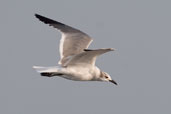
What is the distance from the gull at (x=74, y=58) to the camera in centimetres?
1383

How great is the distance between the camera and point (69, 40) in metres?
15.1

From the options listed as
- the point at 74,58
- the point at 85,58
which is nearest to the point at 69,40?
the point at 74,58

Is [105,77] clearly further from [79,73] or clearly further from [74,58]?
[74,58]

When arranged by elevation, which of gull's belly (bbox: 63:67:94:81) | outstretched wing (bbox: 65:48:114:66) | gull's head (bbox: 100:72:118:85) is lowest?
gull's head (bbox: 100:72:118:85)

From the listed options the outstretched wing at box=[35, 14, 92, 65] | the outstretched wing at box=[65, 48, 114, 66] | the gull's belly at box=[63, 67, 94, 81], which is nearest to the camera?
the outstretched wing at box=[65, 48, 114, 66]

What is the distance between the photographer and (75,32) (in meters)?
15.3

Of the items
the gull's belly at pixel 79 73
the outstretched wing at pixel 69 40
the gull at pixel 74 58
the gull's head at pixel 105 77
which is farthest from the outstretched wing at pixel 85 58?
the gull's head at pixel 105 77

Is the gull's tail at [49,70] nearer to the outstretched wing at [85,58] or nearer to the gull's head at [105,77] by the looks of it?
the outstretched wing at [85,58]

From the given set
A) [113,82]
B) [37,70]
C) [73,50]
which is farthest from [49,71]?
[113,82]

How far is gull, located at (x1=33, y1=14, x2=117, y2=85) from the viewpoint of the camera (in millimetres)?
13828

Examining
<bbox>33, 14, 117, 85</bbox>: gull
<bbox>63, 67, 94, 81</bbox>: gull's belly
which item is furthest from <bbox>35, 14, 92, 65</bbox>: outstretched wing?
<bbox>63, 67, 94, 81</bbox>: gull's belly

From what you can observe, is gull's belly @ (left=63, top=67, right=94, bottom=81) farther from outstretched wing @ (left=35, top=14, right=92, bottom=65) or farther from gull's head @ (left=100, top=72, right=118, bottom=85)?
gull's head @ (left=100, top=72, right=118, bottom=85)

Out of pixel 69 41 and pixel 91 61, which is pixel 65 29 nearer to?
pixel 69 41

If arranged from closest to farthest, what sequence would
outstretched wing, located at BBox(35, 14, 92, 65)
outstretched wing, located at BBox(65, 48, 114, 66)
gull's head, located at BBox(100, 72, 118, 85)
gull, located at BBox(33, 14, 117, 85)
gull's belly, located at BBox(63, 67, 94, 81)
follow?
outstretched wing, located at BBox(65, 48, 114, 66) → gull, located at BBox(33, 14, 117, 85) → gull's belly, located at BBox(63, 67, 94, 81) → outstretched wing, located at BBox(35, 14, 92, 65) → gull's head, located at BBox(100, 72, 118, 85)
